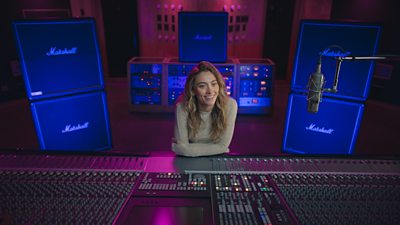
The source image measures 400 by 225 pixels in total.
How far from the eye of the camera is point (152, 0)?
6184 mm

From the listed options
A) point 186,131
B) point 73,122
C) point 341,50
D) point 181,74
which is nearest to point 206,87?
point 186,131

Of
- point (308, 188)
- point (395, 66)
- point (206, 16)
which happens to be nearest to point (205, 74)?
point (308, 188)

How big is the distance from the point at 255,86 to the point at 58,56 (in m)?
2.99

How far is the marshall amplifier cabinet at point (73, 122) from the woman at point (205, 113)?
1525mm

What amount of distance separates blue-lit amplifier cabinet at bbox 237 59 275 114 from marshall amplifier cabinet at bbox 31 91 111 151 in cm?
233

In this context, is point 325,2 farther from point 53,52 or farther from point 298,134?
point 53,52

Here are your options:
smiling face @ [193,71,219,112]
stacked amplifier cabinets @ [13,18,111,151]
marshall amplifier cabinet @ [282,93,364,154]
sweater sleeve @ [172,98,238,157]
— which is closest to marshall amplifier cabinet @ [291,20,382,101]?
marshall amplifier cabinet @ [282,93,364,154]

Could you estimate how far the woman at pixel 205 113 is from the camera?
184 cm

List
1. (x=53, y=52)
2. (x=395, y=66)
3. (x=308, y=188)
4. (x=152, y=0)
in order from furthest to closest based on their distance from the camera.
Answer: (x=152, y=0) < (x=395, y=66) < (x=53, y=52) < (x=308, y=188)

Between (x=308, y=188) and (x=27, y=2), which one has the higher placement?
(x=27, y=2)

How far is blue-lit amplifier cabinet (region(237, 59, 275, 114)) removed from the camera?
190 inches

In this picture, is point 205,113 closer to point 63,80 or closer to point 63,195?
point 63,195

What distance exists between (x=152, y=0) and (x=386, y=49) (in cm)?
435

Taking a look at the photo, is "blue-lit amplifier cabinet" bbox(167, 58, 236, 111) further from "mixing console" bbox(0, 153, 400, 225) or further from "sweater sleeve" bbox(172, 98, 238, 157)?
"mixing console" bbox(0, 153, 400, 225)
